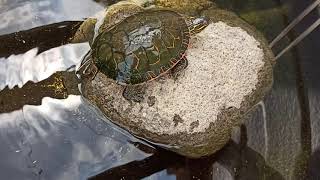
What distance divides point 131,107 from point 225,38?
0.57 metres

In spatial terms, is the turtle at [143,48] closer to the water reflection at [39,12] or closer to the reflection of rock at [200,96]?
the reflection of rock at [200,96]

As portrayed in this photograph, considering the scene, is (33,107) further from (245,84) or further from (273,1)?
(273,1)

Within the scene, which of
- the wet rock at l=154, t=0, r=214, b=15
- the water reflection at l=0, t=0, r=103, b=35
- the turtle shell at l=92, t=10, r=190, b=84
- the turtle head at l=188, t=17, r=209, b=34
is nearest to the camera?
the turtle shell at l=92, t=10, r=190, b=84

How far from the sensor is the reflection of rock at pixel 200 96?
7.93 ft

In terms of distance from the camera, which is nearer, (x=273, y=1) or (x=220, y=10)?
(x=220, y=10)

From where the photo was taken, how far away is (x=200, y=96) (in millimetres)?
2426

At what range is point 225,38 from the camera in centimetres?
253

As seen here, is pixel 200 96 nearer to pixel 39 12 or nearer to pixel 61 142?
pixel 61 142

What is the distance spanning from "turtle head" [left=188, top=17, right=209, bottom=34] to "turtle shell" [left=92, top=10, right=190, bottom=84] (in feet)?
0.35

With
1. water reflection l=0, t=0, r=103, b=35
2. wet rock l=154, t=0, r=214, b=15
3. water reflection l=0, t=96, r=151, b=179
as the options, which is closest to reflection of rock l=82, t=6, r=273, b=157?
water reflection l=0, t=96, r=151, b=179

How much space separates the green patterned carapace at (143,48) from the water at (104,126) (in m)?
0.37

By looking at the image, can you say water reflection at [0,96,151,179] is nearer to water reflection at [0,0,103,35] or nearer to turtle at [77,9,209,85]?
turtle at [77,9,209,85]

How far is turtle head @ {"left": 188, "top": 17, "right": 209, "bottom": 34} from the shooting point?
250 centimetres

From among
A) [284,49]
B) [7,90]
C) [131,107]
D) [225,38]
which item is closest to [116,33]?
[131,107]
